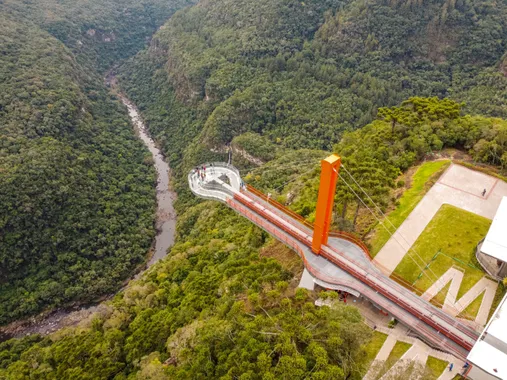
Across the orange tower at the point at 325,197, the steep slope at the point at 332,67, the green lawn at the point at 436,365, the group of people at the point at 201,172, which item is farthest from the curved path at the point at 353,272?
the steep slope at the point at 332,67

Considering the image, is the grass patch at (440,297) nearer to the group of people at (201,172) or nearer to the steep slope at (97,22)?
the group of people at (201,172)

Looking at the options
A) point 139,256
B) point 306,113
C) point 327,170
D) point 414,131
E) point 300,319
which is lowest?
point 139,256

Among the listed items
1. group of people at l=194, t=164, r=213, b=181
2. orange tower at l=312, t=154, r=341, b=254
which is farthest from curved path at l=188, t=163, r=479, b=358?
group of people at l=194, t=164, r=213, b=181

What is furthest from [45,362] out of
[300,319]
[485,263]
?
[485,263]

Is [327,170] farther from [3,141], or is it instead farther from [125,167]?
[125,167]

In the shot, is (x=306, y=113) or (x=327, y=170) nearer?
(x=327, y=170)

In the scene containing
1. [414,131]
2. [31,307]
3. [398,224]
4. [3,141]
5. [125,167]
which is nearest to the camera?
[398,224]

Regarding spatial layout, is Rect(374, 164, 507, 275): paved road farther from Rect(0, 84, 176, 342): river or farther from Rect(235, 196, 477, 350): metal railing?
Rect(0, 84, 176, 342): river

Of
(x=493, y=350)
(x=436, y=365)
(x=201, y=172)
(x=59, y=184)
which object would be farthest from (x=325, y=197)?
(x=59, y=184)
